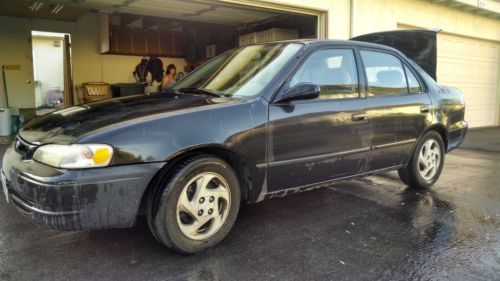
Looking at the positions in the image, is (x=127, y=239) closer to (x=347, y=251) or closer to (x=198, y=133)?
(x=198, y=133)

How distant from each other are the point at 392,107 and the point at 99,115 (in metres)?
2.82

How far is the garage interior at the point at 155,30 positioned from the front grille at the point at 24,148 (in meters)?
5.65

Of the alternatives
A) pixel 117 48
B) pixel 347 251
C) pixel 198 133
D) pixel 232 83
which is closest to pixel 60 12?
pixel 117 48

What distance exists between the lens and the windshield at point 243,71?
11.0 feet

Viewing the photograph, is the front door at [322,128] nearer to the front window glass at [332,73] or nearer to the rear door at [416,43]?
the front window glass at [332,73]

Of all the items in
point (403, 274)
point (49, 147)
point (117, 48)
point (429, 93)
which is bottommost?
point (403, 274)

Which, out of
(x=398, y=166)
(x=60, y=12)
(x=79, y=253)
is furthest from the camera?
(x=60, y=12)

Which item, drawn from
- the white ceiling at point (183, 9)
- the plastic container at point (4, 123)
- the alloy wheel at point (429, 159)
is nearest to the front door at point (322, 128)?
the alloy wheel at point (429, 159)

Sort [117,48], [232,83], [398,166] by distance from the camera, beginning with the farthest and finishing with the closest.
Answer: [117,48] → [398,166] → [232,83]

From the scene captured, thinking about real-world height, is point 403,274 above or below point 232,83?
below

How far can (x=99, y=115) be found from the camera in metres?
2.90

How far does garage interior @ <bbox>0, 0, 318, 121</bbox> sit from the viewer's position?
882cm

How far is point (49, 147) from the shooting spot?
2602 millimetres

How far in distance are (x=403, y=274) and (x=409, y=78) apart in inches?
100
